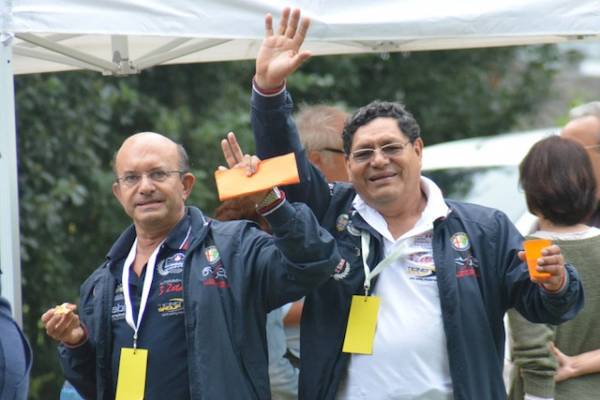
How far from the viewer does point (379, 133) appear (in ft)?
12.0

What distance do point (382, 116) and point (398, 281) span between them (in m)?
0.54

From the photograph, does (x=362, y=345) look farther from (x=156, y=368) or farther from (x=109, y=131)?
(x=109, y=131)

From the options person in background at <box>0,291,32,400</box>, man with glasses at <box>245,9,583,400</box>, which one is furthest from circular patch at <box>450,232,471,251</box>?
person in background at <box>0,291,32,400</box>

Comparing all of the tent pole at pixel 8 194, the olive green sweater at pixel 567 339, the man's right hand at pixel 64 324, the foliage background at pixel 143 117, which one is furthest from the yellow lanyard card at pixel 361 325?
the foliage background at pixel 143 117

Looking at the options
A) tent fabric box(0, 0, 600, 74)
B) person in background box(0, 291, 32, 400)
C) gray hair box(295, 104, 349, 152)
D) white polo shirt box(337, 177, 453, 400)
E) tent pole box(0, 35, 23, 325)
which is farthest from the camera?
gray hair box(295, 104, 349, 152)

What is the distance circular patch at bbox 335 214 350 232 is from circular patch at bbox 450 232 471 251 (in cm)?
34

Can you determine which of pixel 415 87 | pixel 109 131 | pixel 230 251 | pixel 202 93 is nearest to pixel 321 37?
pixel 230 251

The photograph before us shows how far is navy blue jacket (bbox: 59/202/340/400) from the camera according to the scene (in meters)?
3.36

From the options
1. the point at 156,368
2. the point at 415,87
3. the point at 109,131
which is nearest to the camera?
the point at 156,368

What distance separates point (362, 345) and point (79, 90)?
16.3 ft

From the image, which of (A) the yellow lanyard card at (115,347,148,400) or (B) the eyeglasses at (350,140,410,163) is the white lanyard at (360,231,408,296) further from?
(A) the yellow lanyard card at (115,347,148,400)

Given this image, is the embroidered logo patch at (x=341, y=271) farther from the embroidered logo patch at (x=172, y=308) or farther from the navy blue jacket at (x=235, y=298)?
the embroidered logo patch at (x=172, y=308)

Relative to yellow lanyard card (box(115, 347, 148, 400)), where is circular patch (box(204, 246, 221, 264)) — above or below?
above

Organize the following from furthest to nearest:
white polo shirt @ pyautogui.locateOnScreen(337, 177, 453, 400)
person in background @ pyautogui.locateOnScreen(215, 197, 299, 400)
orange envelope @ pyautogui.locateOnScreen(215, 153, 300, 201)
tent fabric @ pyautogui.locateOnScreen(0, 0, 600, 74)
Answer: person in background @ pyautogui.locateOnScreen(215, 197, 299, 400) < tent fabric @ pyautogui.locateOnScreen(0, 0, 600, 74) < white polo shirt @ pyautogui.locateOnScreen(337, 177, 453, 400) < orange envelope @ pyautogui.locateOnScreen(215, 153, 300, 201)
